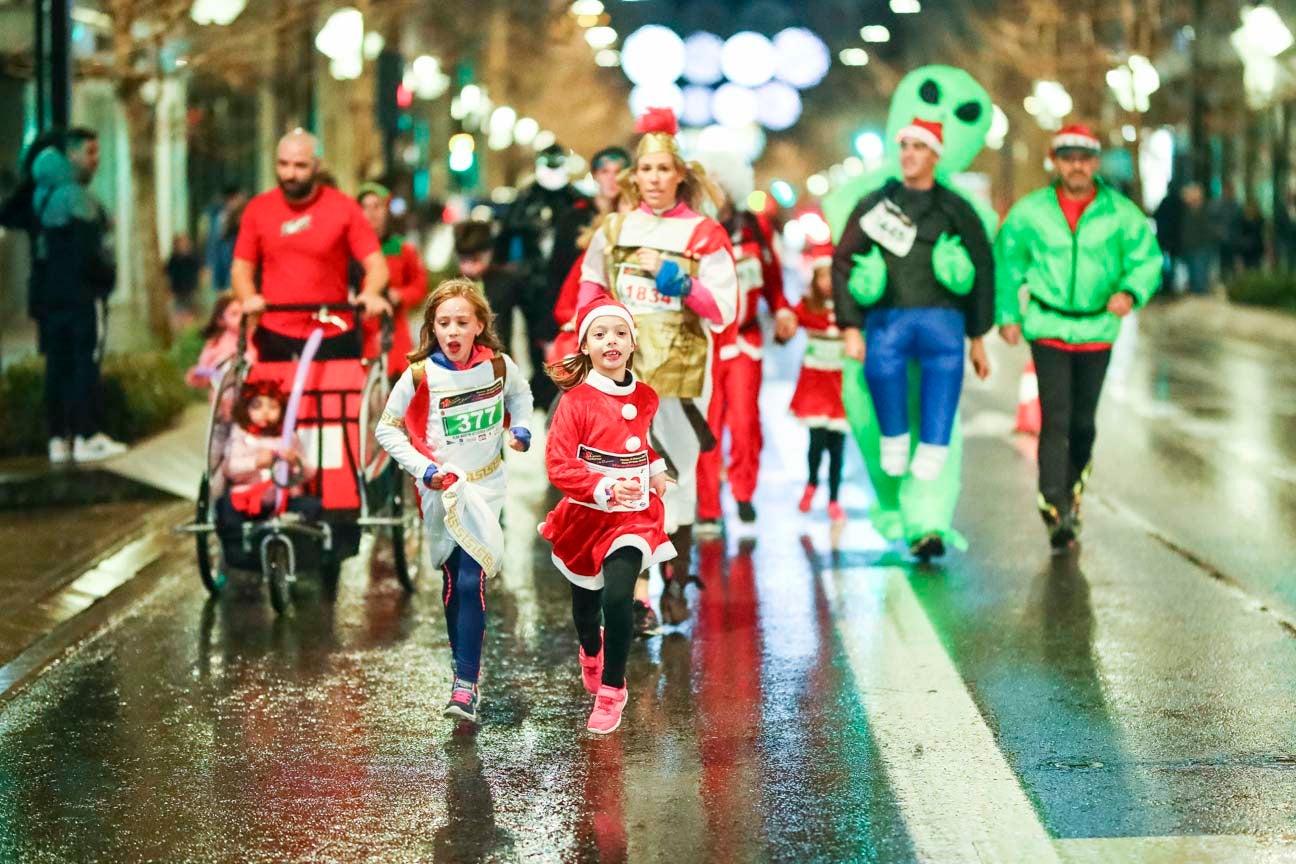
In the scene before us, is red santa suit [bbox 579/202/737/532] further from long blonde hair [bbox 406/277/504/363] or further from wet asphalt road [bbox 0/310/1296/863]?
long blonde hair [bbox 406/277/504/363]

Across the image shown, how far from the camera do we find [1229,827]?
19.4ft

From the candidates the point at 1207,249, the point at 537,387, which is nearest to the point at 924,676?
the point at 537,387

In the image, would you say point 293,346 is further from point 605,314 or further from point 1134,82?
point 1134,82

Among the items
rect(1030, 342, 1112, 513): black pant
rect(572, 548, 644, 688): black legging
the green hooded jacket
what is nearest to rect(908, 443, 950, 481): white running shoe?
rect(1030, 342, 1112, 513): black pant

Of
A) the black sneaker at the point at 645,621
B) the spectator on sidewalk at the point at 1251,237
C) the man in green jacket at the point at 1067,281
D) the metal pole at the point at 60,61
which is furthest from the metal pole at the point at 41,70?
the spectator on sidewalk at the point at 1251,237

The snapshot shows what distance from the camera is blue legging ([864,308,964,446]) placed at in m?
10.6

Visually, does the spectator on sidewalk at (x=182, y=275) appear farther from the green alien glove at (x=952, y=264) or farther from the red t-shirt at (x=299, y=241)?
the green alien glove at (x=952, y=264)

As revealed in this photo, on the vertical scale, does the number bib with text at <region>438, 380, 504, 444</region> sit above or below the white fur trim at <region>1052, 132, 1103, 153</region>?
below

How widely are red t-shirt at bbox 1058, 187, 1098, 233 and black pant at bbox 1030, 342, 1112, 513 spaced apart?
0.64 metres

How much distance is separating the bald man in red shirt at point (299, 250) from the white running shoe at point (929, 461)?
2.68 m

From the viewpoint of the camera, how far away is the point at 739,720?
733cm

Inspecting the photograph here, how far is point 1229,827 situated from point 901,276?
16.3 ft

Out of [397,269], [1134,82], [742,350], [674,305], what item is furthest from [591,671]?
[1134,82]

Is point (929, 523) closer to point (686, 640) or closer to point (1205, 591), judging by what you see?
point (1205, 591)
